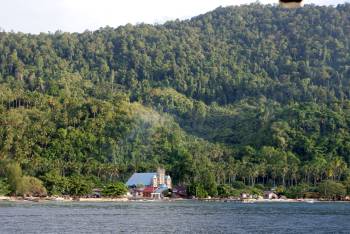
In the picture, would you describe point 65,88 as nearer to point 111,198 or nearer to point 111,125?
point 111,125

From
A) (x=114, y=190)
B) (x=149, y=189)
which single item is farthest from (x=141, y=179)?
(x=114, y=190)

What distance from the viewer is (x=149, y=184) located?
128500mm

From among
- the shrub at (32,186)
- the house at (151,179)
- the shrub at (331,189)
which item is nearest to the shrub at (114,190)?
the shrub at (32,186)

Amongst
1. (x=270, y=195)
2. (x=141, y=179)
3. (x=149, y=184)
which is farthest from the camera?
(x=141, y=179)

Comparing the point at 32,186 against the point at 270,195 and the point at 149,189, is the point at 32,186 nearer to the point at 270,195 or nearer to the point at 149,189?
the point at 149,189

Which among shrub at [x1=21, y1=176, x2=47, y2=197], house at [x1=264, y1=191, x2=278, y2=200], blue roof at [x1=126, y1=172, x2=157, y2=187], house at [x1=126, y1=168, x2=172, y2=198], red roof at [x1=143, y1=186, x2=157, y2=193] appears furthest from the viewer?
blue roof at [x1=126, y1=172, x2=157, y2=187]

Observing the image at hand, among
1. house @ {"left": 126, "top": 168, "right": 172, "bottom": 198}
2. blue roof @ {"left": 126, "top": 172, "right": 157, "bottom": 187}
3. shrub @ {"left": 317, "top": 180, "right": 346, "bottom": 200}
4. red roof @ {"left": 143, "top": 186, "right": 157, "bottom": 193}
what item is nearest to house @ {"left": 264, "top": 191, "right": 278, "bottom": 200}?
shrub @ {"left": 317, "top": 180, "right": 346, "bottom": 200}

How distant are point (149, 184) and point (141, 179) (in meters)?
2.23

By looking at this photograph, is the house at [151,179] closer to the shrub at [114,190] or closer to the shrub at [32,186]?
the shrub at [114,190]

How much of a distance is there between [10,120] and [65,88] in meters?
39.8

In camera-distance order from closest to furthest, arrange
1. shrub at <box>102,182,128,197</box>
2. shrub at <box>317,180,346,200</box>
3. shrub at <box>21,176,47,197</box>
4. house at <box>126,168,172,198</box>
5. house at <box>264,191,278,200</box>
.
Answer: shrub at <box>21,176,47,197</box> → shrub at <box>102,182,128,197</box> → shrub at <box>317,180,346,200</box> → house at <box>264,191,278,200</box> → house at <box>126,168,172,198</box>

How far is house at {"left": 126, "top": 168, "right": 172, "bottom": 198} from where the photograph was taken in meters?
128

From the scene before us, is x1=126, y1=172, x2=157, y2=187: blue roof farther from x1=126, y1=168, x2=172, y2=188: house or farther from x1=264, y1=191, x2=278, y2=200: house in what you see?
x1=264, y1=191, x2=278, y2=200: house

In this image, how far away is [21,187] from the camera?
109062 mm
